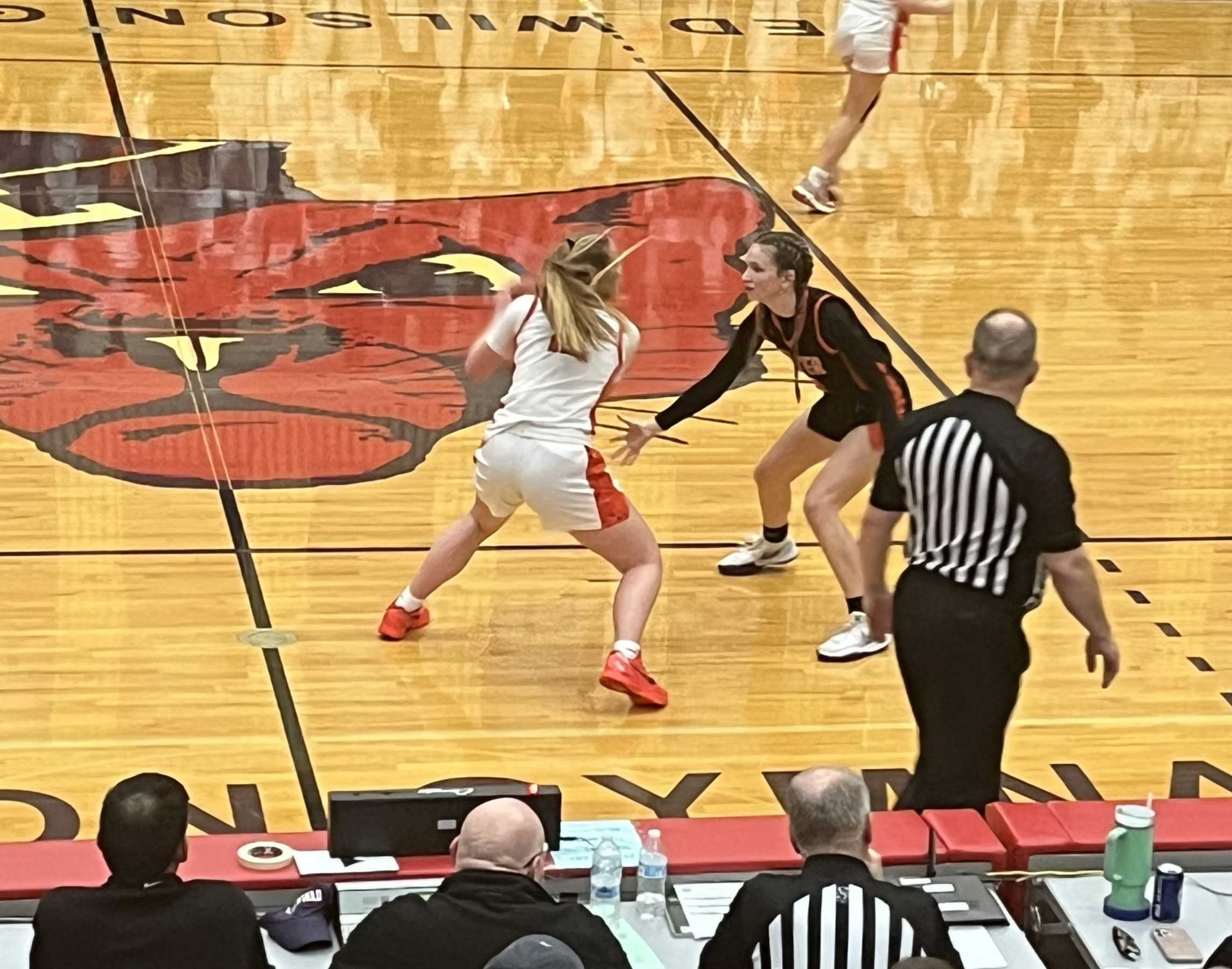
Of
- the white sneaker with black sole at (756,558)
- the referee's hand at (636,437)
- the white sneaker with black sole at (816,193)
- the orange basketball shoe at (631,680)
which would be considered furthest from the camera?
the white sneaker with black sole at (816,193)

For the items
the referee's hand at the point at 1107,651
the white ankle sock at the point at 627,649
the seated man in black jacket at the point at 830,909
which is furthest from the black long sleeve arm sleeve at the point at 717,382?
the seated man in black jacket at the point at 830,909

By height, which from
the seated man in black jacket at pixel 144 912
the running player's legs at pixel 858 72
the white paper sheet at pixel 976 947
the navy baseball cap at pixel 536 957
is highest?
the running player's legs at pixel 858 72

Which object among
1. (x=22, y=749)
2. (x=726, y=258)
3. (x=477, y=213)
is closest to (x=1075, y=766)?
(x=22, y=749)

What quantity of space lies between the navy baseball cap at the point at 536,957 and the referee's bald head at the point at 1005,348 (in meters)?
2.59

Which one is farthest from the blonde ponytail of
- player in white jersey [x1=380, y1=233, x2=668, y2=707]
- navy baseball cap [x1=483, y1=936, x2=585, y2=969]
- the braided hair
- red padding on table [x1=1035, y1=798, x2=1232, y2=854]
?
navy baseball cap [x1=483, y1=936, x2=585, y2=969]

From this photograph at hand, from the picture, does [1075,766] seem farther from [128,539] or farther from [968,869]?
[128,539]

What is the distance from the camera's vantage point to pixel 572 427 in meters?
7.31

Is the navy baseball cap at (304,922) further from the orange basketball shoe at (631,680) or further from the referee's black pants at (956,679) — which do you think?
the orange basketball shoe at (631,680)

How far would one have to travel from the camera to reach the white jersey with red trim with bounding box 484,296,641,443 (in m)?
7.29

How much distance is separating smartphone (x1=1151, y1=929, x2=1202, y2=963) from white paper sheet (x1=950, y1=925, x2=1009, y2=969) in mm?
372

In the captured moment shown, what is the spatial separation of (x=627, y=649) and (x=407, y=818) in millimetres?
2138

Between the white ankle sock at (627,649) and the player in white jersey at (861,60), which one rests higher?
the player in white jersey at (861,60)

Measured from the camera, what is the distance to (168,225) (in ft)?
40.0

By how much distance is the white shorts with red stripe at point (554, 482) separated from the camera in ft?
23.8
